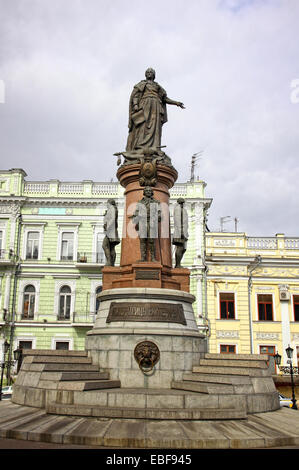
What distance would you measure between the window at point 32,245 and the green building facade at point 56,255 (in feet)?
0.24

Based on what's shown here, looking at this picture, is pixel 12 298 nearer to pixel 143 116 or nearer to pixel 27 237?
pixel 27 237

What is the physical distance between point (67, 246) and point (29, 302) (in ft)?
16.0

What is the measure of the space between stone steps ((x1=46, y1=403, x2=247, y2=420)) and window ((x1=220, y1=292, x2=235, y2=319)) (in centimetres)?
2489

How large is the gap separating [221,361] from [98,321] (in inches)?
123

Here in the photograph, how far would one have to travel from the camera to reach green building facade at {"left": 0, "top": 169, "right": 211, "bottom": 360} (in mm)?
30688

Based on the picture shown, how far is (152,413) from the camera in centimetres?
700

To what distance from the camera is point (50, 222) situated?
32656 mm

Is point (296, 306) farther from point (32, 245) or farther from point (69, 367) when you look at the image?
point (69, 367)

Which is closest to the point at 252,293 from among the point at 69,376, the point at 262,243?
the point at 262,243

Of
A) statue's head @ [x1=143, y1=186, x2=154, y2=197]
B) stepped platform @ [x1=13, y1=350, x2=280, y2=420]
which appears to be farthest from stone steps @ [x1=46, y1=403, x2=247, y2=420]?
statue's head @ [x1=143, y1=186, x2=154, y2=197]

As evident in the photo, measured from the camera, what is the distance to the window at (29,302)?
103ft
